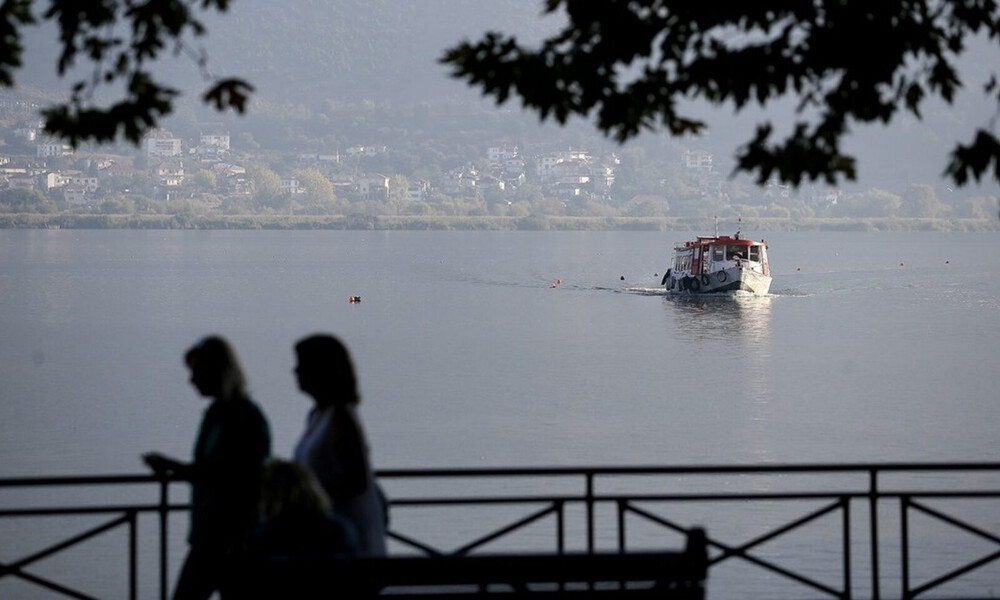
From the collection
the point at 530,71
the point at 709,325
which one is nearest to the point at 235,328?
the point at 709,325

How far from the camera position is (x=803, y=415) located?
155 feet

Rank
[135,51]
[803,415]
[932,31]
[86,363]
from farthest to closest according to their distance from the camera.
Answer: [86,363] → [803,415] → [932,31] → [135,51]

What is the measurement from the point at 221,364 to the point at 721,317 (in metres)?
80.0

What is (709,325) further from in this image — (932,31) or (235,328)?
(932,31)

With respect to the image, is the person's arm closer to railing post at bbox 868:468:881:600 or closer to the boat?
railing post at bbox 868:468:881:600


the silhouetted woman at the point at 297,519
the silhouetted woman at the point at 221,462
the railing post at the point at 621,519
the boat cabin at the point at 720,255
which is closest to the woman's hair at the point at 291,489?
the silhouetted woman at the point at 297,519

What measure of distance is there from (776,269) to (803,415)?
9684 centimetres

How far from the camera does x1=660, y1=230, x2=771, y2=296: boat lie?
298 feet

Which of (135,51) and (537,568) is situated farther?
(135,51)

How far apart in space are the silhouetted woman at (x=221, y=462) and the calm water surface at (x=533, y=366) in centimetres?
2803

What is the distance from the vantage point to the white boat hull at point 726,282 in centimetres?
→ 9150

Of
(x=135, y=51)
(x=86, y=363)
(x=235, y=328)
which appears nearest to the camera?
(x=135, y=51)

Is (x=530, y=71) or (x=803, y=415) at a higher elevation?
(x=530, y=71)

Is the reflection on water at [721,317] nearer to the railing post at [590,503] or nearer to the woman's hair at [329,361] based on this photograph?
the railing post at [590,503]
